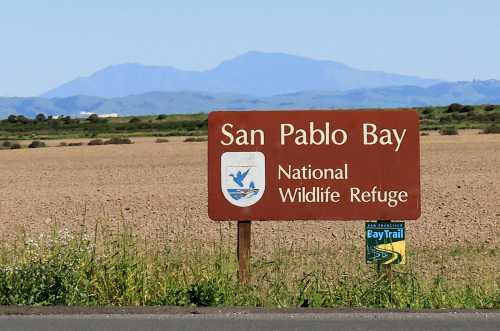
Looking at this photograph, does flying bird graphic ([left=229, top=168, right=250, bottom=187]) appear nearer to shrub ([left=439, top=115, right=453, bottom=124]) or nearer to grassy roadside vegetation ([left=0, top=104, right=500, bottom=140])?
grassy roadside vegetation ([left=0, top=104, right=500, bottom=140])

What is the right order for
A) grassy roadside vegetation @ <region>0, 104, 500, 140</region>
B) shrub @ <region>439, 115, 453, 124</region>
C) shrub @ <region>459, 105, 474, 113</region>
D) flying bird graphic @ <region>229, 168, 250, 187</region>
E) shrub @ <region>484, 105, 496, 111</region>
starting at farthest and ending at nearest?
1. shrub @ <region>484, 105, 496, 111</region>
2. shrub @ <region>459, 105, 474, 113</region>
3. shrub @ <region>439, 115, 453, 124</region>
4. grassy roadside vegetation @ <region>0, 104, 500, 140</region>
5. flying bird graphic @ <region>229, 168, 250, 187</region>

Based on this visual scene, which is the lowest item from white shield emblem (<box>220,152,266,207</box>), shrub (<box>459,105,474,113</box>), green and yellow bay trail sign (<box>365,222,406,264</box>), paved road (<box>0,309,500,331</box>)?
paved road (<box>0,309,500,331</box>)

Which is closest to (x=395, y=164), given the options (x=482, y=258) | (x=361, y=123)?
(x=361, y=123)

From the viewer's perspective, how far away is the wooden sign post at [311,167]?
8852 mm

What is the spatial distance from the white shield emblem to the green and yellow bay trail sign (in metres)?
1.02

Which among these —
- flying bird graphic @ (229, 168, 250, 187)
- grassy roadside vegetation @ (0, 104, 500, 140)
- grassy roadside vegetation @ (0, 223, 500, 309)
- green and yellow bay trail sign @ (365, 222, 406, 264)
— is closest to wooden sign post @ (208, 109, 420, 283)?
flying bird graphic @ (229, 168, 250, 187)

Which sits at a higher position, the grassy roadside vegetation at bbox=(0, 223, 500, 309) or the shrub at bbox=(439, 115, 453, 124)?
the shrub at bbox=(439, 115, 453, 124)

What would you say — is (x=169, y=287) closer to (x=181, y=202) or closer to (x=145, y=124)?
(x=181, y=202)

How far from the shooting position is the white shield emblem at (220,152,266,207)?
29.1 feet

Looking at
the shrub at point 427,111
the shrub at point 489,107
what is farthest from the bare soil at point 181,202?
the shrub at point 427,111

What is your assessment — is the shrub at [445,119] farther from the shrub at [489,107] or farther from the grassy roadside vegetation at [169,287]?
the grassy roadside vegetation at [169,287]

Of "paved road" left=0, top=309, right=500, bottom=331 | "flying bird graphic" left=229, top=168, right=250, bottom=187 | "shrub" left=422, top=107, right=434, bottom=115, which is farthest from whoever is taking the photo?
"shrub" left=422, top=107, right=434, bottom=115

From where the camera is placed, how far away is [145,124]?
119 m

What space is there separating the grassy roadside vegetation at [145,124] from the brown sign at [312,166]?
266 ft
